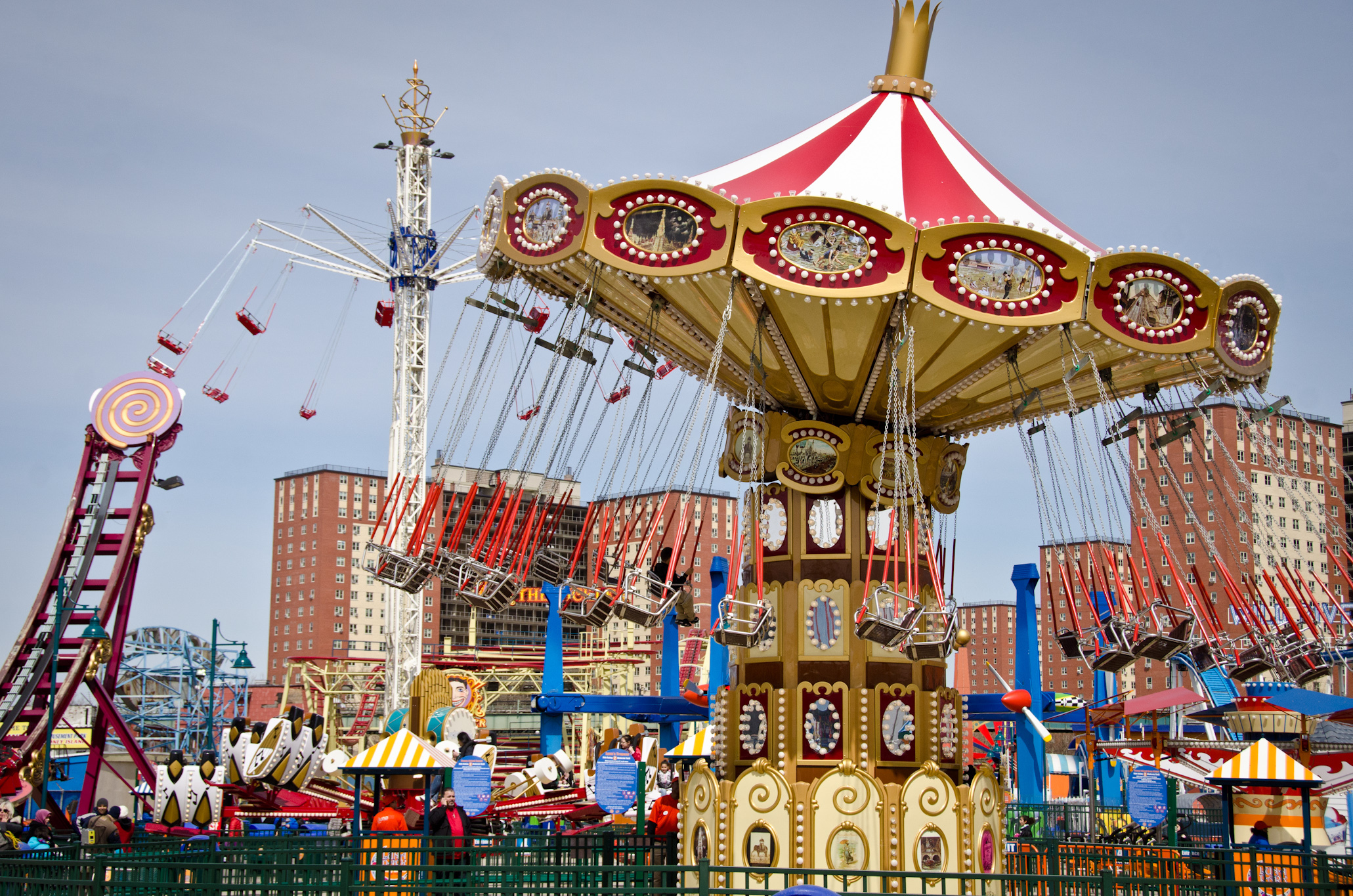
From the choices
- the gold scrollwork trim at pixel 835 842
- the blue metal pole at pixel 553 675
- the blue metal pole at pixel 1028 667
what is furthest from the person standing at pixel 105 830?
the blue metal pole at pixel 1028 667

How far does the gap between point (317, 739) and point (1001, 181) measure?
12.4 metres

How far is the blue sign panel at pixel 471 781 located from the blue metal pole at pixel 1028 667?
12.3m

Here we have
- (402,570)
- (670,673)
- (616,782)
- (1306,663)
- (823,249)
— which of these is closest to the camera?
(823,249)

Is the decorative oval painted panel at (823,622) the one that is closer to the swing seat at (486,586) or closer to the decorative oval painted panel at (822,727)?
the decorative oval painted panel at (822,727)

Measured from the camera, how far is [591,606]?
42.7 ft

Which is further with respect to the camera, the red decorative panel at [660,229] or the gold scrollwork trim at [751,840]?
the gold scrollwork trim at [751,840]

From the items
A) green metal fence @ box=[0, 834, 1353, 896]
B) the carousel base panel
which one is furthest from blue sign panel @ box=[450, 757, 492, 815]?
the carousel base panel

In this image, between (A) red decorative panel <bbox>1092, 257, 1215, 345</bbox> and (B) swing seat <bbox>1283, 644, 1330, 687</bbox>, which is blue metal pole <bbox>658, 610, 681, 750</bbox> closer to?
(B) swing seat <bbox>1283, 644, 1330, 687</bbox>

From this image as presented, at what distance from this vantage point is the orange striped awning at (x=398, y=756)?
44.1ft

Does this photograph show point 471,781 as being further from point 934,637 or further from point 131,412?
point 131,412

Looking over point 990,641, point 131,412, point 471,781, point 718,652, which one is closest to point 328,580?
point 990,641

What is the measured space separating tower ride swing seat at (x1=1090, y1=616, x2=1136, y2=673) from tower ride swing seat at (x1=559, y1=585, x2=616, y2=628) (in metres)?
4.76

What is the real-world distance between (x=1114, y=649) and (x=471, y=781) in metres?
7.84

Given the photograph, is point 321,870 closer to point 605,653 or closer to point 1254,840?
point 1254,840
